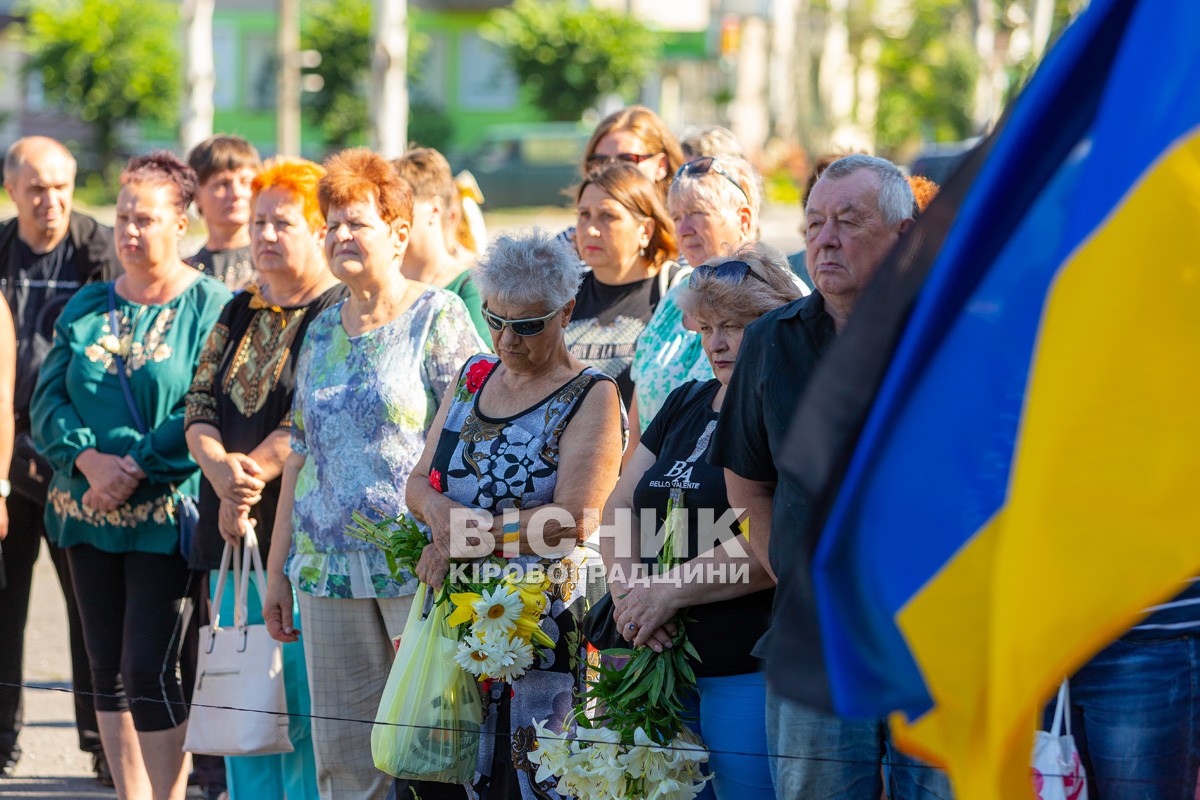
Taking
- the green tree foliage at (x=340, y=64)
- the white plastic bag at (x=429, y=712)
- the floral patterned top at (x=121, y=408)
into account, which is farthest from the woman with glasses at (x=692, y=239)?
the green tree foliage at (x=340, y=64)

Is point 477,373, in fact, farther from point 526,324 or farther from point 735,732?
point 735,732

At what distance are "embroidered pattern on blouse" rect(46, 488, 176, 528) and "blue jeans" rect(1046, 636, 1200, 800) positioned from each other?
3.28 metres

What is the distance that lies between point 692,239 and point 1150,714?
2480mm

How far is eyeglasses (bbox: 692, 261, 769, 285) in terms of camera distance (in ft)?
13.0

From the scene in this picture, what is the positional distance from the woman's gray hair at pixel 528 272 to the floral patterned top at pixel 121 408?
64.4 inches

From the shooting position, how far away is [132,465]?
5238 mm

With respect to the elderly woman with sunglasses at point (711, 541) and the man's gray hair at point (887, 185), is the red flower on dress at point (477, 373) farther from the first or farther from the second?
the man's gray hair at point (887, 185)

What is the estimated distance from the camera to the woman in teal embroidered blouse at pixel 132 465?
5.14 metres

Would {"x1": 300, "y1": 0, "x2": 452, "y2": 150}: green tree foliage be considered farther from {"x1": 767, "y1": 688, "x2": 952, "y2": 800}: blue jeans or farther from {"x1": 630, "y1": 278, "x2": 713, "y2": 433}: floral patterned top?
{"x1": 767, "y1": 688, "x2": 952, "y2": 800}: blue jeans

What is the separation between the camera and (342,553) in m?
4.60

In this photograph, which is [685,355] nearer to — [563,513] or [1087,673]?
[563,513]

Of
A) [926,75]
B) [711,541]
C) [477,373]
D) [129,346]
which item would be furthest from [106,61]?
[711,541]

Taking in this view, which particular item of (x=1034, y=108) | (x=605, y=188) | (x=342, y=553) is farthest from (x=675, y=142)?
(x=1034, y=108)

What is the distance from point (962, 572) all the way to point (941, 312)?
38cm
